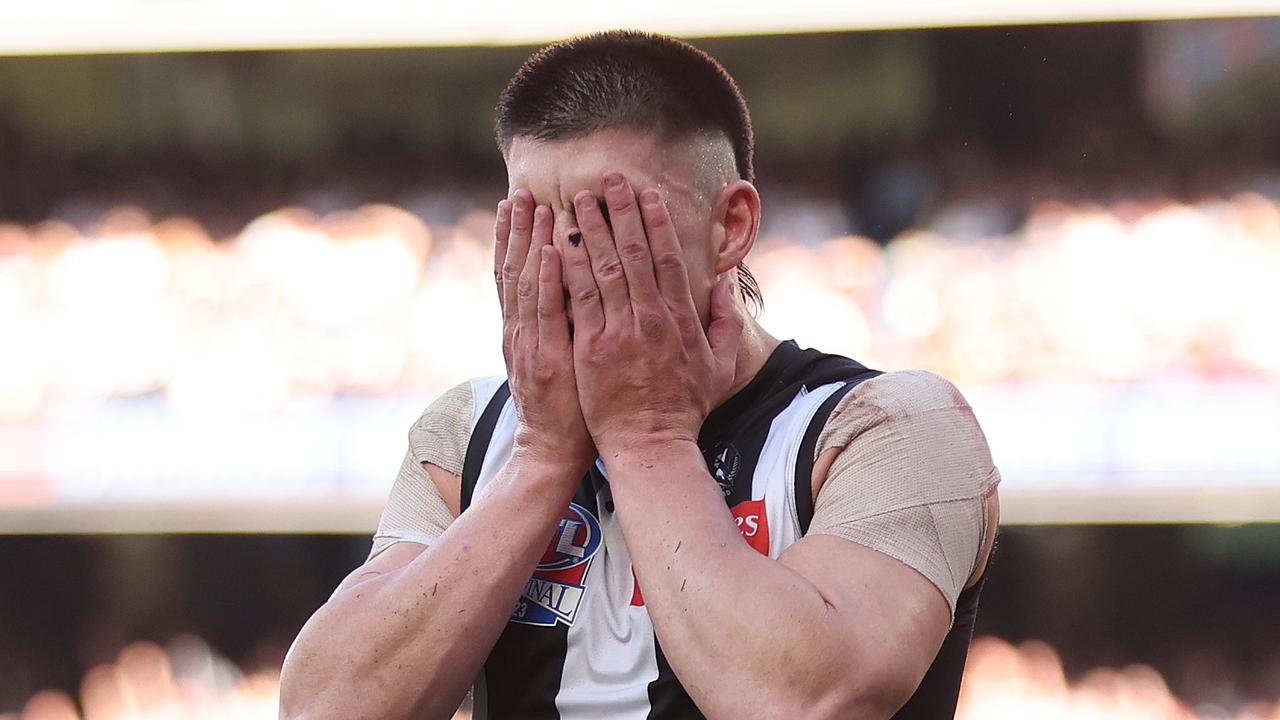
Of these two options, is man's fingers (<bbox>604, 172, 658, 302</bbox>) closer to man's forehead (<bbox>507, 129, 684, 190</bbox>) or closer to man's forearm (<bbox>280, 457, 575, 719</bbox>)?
A: man's forehead (<bbox>507, 129, 684, 190</bbox>)

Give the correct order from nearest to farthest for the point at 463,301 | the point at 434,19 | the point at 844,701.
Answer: the point at 844,701, the point at 434,19, the point at 463,301

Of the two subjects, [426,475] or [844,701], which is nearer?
[844,701]

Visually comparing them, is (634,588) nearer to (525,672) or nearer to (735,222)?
(525,672)

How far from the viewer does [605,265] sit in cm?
119

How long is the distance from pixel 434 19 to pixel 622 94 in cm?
68

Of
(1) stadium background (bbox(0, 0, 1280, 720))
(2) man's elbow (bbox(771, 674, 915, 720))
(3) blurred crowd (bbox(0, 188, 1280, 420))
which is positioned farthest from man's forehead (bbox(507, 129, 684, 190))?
(3) blurred crowd (bbox(0, 188, 1280, 420))

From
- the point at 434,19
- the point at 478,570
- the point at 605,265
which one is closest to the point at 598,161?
the point at 605,265

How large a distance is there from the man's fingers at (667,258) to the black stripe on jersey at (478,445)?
22cm

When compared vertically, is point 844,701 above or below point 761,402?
below

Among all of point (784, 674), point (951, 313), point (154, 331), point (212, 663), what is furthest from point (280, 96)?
point (784, 674)

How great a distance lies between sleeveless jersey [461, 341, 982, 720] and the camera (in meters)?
1.19

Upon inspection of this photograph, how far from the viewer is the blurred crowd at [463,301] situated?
1812 mm

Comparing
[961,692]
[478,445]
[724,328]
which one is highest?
[724,328]

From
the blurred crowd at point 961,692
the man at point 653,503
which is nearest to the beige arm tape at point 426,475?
the man at point 653,503
